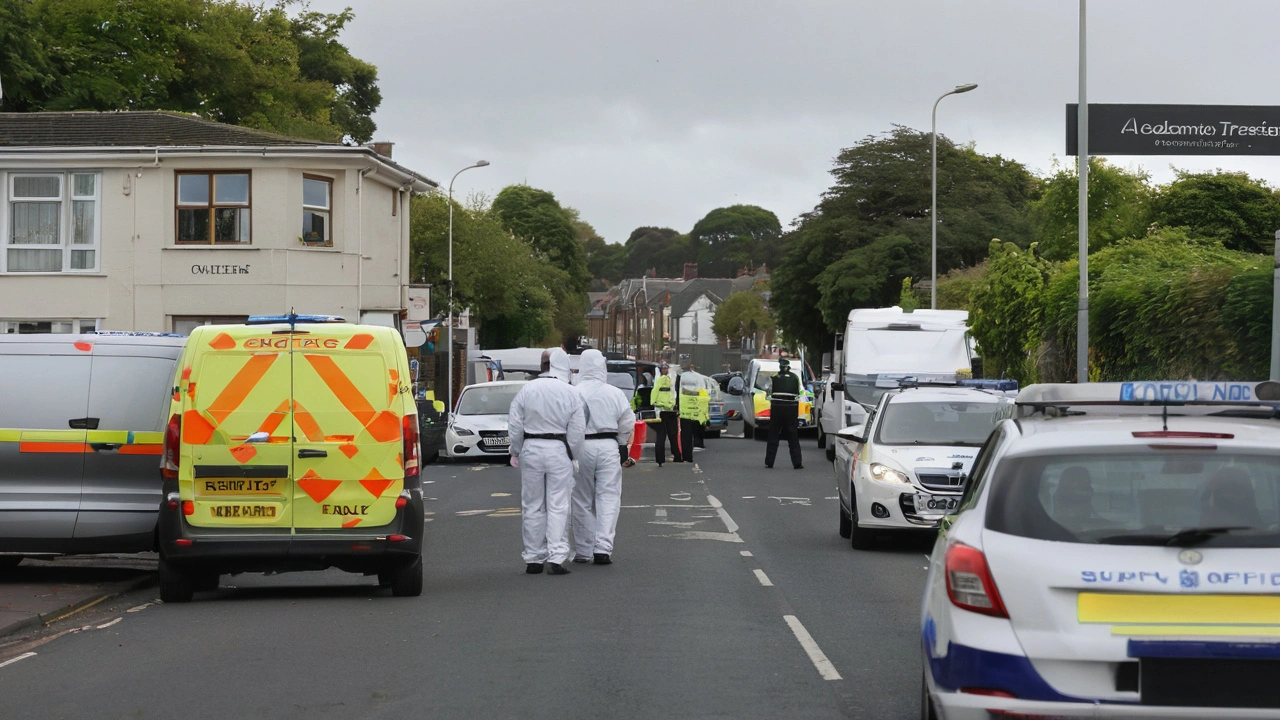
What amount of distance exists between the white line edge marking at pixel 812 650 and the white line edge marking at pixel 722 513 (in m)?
6.21

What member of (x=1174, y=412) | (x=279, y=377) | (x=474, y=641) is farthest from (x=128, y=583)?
(x=1174, y=412)

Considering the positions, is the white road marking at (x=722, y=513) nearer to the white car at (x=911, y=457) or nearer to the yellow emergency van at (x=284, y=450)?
the white car at (x=911, y=457)

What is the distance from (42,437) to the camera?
11.5 m

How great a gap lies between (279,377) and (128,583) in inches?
113

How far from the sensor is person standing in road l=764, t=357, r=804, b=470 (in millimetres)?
25484

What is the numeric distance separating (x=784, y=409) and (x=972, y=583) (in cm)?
2051

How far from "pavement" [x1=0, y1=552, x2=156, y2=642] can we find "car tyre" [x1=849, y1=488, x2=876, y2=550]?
6380 millimetres

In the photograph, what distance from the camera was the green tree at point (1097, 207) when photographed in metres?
50.8

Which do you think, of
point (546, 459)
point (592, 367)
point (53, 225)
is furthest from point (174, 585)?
point (53, 225)

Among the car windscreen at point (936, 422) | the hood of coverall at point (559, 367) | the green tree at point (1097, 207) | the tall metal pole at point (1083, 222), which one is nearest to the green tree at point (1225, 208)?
the green tree at point (1097, 207)

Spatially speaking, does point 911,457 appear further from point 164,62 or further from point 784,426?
point 164,62

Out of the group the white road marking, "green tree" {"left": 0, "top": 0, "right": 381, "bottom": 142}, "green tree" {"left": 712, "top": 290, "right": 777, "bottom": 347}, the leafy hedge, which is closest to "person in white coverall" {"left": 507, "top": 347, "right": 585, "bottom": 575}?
the white road marking

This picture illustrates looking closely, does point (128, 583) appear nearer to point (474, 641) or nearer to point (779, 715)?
point (474, 641)

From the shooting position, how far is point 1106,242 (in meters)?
50.7
